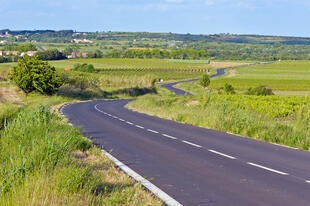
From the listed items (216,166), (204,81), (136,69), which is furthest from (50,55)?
(216,166)

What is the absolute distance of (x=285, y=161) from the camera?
10.1 metres

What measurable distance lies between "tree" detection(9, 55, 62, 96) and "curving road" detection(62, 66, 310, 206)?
3729cm

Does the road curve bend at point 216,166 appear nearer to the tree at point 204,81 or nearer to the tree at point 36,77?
the tree at point 36,77

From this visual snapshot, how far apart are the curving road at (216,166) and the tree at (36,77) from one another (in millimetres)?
37286

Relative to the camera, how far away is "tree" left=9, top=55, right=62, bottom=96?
50.8 metres

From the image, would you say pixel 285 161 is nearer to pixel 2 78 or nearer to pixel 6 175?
pixel 6 175

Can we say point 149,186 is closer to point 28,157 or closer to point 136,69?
point 28,157

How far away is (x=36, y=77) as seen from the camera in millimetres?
50625

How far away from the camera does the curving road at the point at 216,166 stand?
274 inches

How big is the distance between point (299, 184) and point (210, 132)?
8565 mm

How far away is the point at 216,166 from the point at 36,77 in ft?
145

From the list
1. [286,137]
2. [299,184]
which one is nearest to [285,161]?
[299,184]

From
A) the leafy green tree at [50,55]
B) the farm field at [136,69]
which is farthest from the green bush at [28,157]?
the leafy green tree at [50,55]

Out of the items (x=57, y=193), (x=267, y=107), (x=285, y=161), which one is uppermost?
(x=57, y=193)
